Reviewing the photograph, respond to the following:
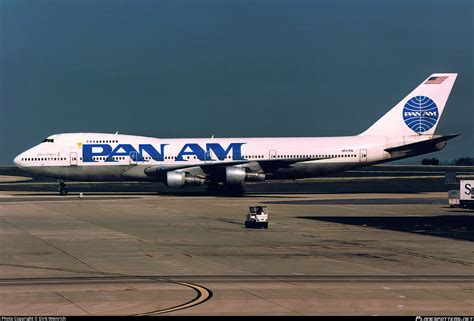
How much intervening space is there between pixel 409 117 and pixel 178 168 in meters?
21.1

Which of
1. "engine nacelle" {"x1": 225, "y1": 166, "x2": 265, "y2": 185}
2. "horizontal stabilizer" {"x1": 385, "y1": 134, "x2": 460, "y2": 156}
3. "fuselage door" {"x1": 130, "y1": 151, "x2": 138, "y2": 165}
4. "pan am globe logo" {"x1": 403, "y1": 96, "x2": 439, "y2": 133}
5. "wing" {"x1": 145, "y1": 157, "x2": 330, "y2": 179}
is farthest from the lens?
"pan am globe logo" {"x1": 403, "y1": 96, "x2": 439, "y2": 133}

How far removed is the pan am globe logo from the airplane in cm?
233

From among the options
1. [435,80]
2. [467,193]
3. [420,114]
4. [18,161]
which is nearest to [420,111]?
[420,114]

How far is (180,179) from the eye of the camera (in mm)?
64875

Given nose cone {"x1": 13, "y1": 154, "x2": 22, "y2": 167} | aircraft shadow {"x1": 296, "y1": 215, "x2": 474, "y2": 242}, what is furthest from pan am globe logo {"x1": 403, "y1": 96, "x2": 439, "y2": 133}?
nose cone {"x1": 13, "y1": 154, "x2": 22, "y2": 167}


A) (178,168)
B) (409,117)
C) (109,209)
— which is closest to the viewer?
(109,209)

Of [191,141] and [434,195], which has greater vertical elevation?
[191,141]

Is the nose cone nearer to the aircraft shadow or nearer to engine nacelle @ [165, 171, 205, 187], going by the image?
engine nacelle @ [165, 171, 205, 187]

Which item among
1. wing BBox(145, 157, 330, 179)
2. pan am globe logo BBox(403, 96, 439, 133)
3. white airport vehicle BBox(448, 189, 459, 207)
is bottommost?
white airport vehicle BBox(448, 189, 459, 207)

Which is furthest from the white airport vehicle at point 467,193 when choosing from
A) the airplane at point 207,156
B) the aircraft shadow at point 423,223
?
the airplane at point 207,156

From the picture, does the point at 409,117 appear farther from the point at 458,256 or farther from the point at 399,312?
the point at 399,312

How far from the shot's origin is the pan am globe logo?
239ft

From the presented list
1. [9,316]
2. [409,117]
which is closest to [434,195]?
[409,117]

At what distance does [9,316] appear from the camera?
632 inches
